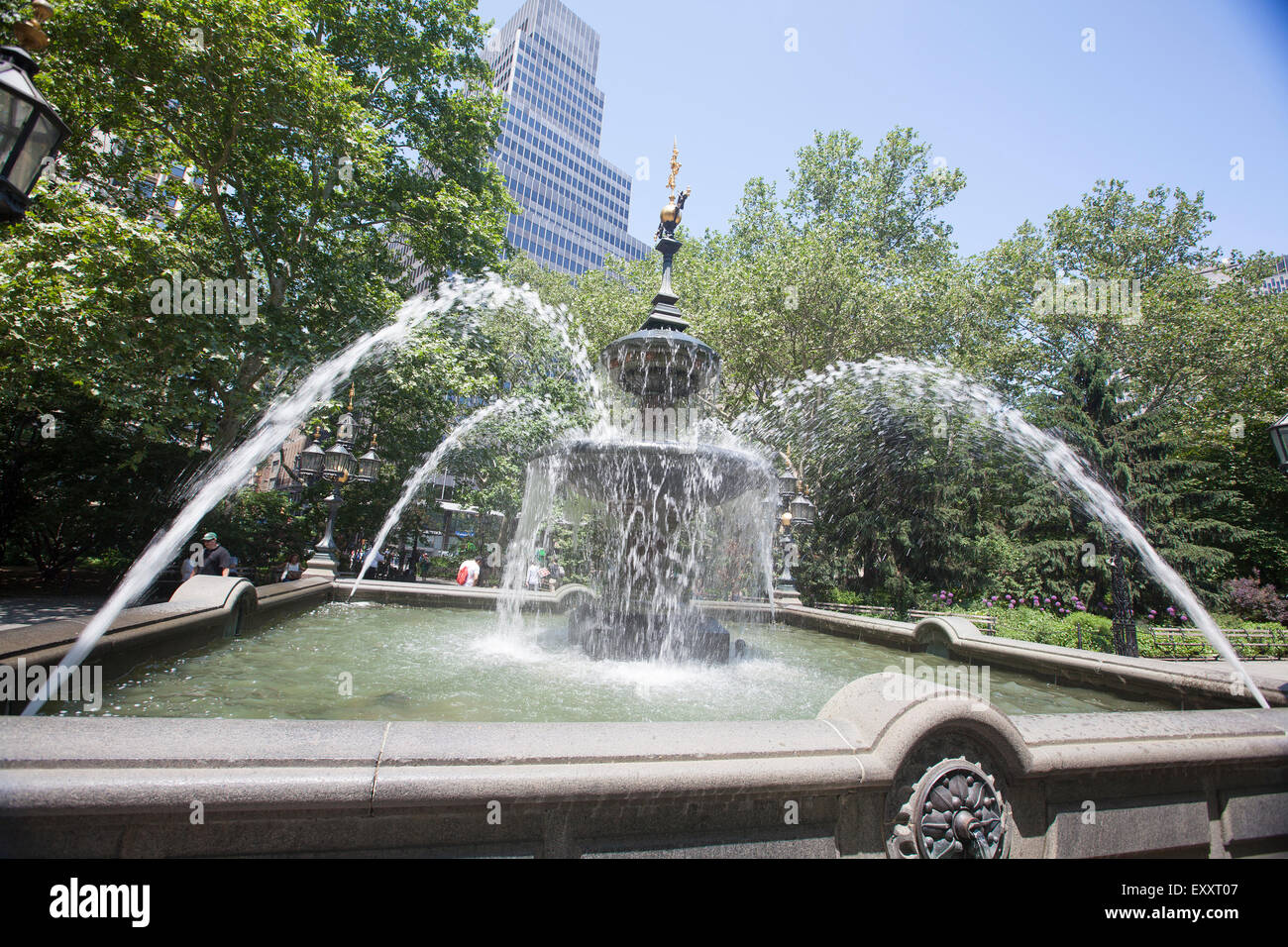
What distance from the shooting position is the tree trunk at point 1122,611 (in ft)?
42.3

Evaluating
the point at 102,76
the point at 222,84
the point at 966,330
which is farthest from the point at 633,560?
the point at 966,330

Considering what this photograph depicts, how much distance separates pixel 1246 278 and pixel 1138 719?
105ft

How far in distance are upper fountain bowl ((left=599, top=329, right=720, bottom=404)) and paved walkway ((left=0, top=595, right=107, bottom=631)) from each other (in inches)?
342

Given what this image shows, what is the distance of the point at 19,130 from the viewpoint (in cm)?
339

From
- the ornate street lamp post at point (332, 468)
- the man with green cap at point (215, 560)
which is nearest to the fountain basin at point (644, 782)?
the man with green cap at point (215, 560)

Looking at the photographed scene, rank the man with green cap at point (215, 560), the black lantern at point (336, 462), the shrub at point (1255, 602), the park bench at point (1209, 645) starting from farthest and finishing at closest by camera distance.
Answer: the shrub at point (1255, 602)
the black lantern at point (336, 462)
the park bench at point (1209, 645)
the man with green cap at point (215, 560)

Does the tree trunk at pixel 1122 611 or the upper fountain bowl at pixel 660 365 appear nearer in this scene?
the upper fountain bowl at pixel 660 365

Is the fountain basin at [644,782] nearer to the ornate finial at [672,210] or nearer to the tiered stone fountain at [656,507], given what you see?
the tiered stone fountain at [656,507]

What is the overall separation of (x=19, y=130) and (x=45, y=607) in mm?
11365

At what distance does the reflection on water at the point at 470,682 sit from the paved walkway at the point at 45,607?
507 cm

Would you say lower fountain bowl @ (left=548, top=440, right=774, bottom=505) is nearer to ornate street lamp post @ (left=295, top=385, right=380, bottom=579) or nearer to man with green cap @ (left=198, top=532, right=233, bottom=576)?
man with green cap @ (left=198, top=532, right=233, bottom=576)

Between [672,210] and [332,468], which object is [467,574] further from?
[672,210]

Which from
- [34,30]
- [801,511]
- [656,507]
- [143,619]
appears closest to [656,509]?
[656,507]
